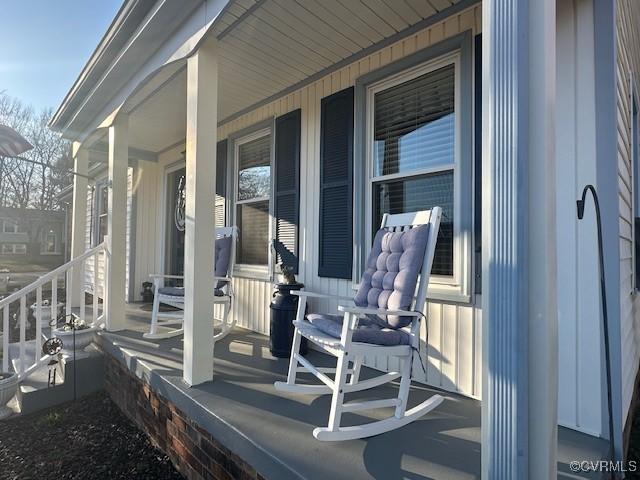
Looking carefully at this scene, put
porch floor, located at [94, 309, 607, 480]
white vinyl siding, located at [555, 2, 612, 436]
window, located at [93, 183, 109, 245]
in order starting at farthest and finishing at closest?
window, located at [93, 183, 109, 245] < white vinyl siding, located at [555, 2, 612, 436] < porch floor, located at [94, 309, 607, 480]

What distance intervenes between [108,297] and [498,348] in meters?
→ 3.65

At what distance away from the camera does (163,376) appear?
8.02 feet

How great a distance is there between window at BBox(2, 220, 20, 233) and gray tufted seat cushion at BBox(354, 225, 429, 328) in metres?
21.3

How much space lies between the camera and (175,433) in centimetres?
226

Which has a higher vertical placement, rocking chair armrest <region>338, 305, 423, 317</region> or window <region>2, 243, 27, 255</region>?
window <region>2, 243, 27, 255</region>

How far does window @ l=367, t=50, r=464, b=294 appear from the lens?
7.93 ft

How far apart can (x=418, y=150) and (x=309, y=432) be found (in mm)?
1900

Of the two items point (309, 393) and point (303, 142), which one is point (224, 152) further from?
point (309, 393)

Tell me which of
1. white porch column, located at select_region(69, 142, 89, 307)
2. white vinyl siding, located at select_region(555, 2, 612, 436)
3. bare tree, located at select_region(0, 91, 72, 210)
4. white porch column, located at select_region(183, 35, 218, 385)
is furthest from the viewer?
bare tree, located at select_region(0, 91, 72, 210)

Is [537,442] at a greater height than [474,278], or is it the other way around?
[474,278]

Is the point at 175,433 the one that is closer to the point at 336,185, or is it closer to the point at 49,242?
→ the point at 336,185

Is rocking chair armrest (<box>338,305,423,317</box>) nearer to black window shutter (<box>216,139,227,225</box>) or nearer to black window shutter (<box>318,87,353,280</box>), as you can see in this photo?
black window shutter (<box>318,87,353,280</box>)

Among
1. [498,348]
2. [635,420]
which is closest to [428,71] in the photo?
[498,348]

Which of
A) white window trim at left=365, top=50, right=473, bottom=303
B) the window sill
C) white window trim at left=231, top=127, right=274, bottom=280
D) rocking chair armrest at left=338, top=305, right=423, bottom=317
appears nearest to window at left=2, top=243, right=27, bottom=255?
white window trim at left=231, top=127, right=274, bottom=280
